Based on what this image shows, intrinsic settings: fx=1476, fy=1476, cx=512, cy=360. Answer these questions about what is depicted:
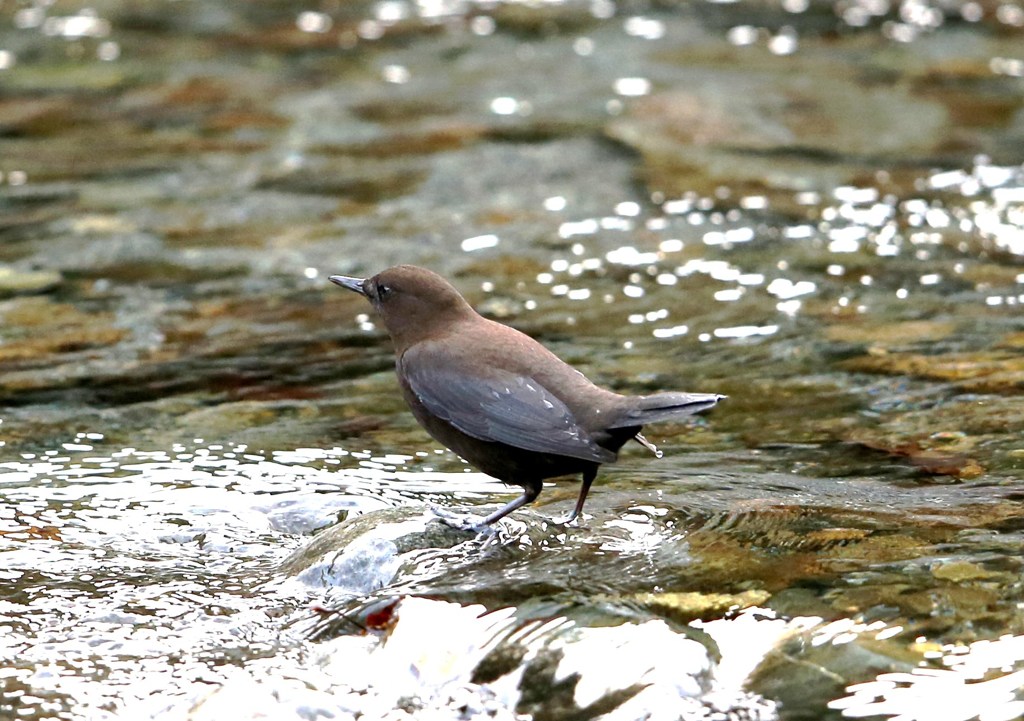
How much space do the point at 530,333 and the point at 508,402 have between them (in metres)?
2.25

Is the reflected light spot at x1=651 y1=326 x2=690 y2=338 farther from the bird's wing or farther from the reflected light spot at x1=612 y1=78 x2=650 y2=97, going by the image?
the reflected light spot at x1=612 y1=78 x2=650 y2=97

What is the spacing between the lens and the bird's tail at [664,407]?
357cm

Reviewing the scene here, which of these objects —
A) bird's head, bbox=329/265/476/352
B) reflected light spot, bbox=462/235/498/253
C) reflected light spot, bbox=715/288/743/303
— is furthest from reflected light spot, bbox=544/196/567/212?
bird's head, bbox=329/265/476/352

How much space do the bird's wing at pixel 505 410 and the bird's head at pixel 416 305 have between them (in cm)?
29

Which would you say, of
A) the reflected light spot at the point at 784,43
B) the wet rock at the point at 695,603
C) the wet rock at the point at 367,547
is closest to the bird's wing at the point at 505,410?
the wet rock at the point at 367,547

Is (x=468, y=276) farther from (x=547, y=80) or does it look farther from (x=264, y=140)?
(x=547, y=80)

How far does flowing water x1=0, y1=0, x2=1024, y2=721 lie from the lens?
11.0 ft

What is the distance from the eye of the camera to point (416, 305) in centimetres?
459

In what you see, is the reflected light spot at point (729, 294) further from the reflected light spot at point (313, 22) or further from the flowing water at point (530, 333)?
the reflected light spot at point (313, 22)

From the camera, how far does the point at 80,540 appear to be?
4.17 meters

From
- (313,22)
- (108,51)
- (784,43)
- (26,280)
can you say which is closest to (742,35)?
(784,43)

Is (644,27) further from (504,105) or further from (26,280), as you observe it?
(26,280)

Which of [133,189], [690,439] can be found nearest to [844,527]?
[690,439]

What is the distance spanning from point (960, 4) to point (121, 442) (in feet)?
32.1
